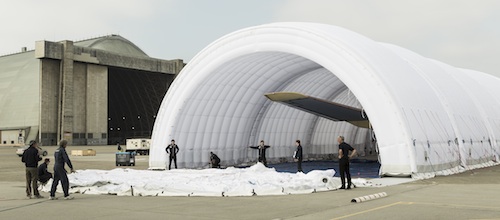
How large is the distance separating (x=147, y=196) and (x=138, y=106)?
8455 centimetres

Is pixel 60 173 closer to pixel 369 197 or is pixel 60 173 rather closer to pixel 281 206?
pixel 281 206

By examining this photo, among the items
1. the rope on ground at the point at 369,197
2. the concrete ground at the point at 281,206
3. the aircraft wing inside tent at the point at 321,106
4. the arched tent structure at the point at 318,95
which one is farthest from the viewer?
the aircraft wing inside tent at the point at 321,106

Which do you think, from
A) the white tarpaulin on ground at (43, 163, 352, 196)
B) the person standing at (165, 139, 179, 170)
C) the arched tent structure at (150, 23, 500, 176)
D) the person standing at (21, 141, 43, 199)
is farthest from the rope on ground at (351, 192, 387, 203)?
the person standing at (165, 139, 179, 170)

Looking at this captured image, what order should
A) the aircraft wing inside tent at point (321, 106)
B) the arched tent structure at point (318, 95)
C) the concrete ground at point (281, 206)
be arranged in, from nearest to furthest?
the concrete ground at point (281, 206), the arched tent structure at point (318, 95), the aircraft wing inside tent at point (321, 106)

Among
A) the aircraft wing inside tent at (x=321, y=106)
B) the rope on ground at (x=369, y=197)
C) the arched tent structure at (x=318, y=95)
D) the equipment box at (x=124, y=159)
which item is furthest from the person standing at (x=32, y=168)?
the equipment box at (x=124, y=159)

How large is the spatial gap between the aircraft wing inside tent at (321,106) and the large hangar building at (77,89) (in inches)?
2196

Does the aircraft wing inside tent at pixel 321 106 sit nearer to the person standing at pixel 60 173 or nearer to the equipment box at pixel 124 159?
the person standing at pixel 60 173

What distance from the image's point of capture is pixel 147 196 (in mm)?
13688

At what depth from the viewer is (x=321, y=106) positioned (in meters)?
24.0

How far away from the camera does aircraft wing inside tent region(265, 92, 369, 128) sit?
21.9m

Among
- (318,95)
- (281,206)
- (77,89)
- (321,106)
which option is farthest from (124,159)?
(77,89)

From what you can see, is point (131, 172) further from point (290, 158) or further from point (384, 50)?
point (290, 158)

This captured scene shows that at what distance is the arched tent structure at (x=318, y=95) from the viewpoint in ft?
61.4

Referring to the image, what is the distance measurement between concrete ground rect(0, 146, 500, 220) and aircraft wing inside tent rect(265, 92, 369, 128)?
8.03 m
